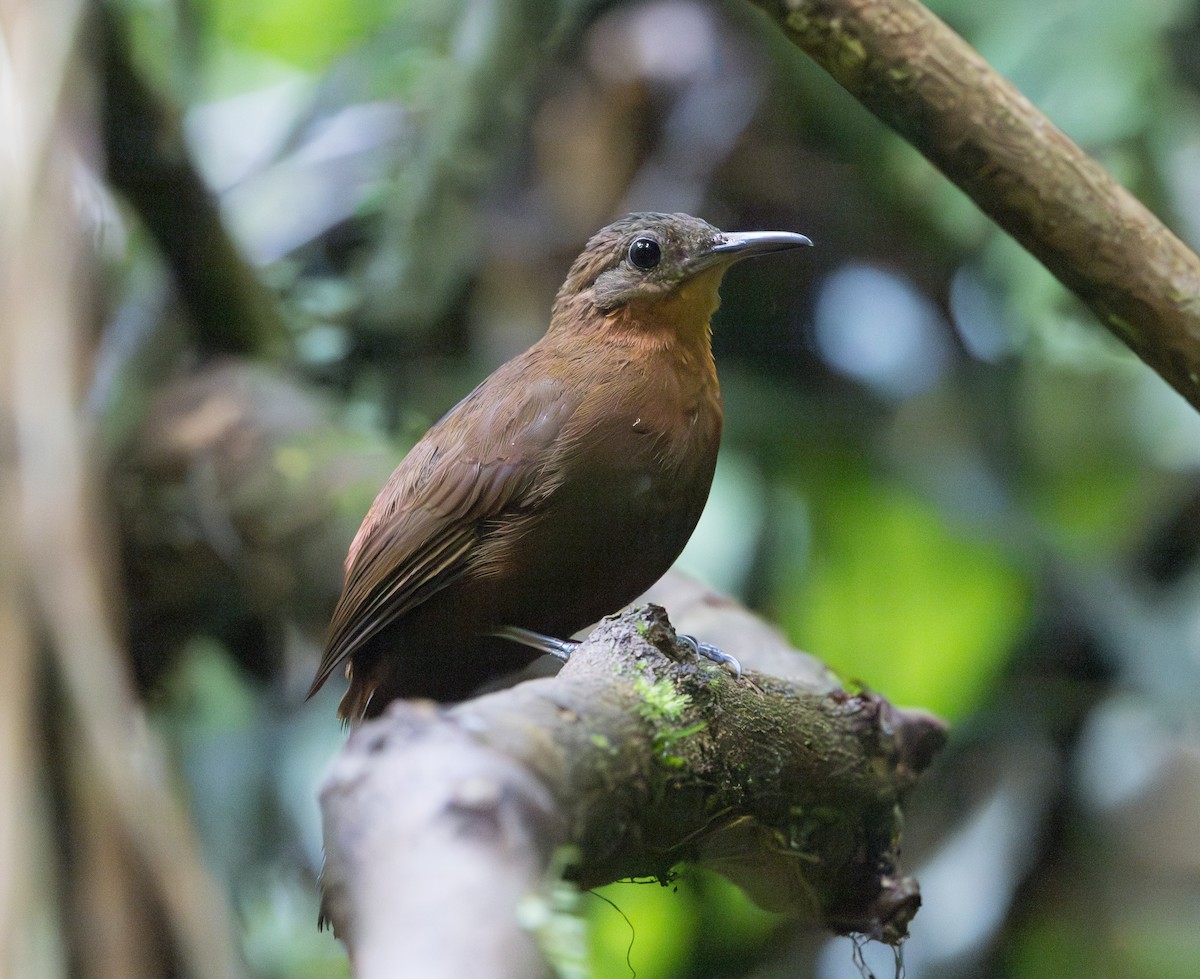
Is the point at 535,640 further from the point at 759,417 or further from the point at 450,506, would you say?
the point at 759,417

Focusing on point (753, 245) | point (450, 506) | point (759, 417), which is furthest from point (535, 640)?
point (759, 417)

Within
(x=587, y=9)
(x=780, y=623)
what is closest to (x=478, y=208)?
(x=587, y=9)

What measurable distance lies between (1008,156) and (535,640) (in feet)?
4.75

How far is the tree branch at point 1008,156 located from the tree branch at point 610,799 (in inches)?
39.2

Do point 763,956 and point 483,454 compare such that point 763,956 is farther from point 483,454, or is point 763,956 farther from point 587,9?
point 587,9

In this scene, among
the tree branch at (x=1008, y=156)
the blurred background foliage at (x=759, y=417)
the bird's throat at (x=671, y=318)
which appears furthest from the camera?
the blurred background foliage at (x=759, y=417)

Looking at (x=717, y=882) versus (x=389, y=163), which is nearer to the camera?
(x=717, y=882)

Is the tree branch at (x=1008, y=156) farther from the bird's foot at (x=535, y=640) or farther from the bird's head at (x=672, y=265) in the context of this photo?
the bird's foot at (x=535, y=640)

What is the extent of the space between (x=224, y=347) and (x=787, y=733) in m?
3.37

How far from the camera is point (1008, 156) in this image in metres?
2.55

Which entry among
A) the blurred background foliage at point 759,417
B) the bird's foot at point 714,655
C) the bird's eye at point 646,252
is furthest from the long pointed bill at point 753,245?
the blurred background foliage at point 759,417

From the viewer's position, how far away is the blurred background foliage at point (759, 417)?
14.1ft

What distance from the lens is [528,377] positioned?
3.00 m

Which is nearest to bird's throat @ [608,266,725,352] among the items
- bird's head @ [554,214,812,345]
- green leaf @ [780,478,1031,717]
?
bird's head @ [554,214,812,345]
